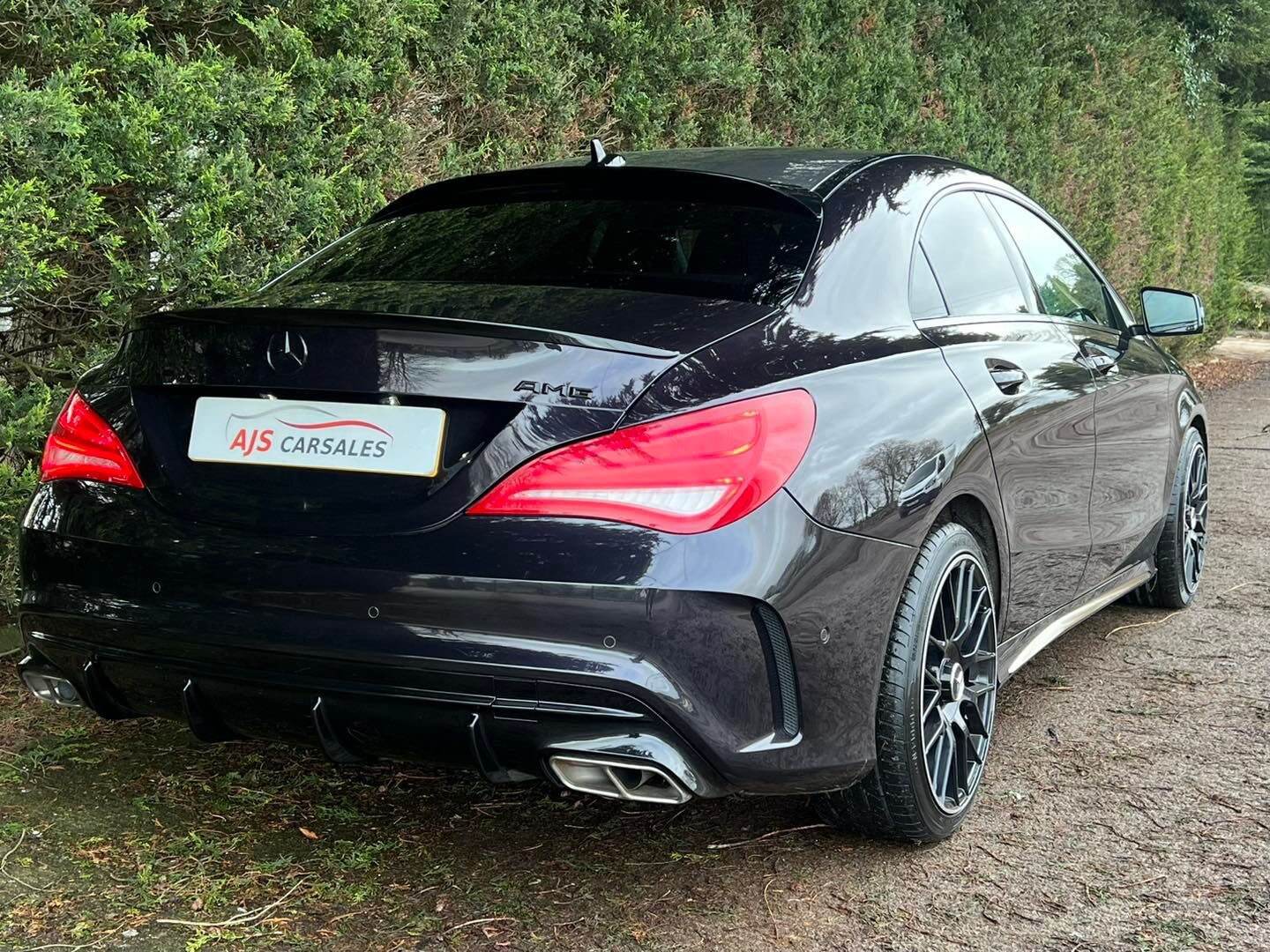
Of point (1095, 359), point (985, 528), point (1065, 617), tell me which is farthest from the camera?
point (1095, 359)

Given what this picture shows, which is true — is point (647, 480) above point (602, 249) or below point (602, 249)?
below

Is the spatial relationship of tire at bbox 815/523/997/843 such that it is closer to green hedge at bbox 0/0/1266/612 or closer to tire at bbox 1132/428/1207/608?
tire at bbox 1132/428/1207/608

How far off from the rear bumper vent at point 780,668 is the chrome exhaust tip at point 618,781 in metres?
0.23

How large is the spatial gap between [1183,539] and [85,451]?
4010 millimetres

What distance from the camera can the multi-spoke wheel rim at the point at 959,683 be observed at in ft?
9.87

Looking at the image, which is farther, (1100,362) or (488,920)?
(1100,362)

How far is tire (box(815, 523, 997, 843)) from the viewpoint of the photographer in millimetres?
2803

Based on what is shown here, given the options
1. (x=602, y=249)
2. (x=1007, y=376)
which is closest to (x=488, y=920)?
(x=602, y=249)

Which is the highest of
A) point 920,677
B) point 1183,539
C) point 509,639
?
point 509,639

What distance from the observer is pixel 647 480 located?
2.34m

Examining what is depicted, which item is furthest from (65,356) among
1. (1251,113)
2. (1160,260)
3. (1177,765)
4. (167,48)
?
(1251,113)

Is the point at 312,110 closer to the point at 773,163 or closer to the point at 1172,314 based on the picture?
the point at 773,163

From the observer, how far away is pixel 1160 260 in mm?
14914

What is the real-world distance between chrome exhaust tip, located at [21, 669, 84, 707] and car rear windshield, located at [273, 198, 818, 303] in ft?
3.43
